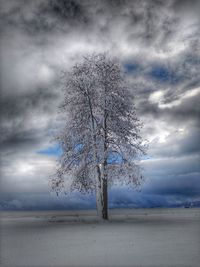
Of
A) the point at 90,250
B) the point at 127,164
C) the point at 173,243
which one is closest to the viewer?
the point at 90,250

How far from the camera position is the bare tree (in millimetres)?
29422

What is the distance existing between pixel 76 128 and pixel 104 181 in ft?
16.4

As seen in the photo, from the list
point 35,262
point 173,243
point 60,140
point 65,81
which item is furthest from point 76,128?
point 35,262

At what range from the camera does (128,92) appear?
101 ft

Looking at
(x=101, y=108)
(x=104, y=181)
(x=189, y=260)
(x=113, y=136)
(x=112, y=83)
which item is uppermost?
(x=112, y=83)

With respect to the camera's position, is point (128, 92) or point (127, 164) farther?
point (128, 92)

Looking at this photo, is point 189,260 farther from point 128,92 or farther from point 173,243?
point 128,92

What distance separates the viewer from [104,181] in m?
29.8

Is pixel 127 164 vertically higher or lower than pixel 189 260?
higher

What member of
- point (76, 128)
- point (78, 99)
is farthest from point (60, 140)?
point (78, 99)

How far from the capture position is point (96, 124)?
101 feet

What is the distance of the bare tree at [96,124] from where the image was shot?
96.5 feet

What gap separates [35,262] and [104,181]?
62.1ft

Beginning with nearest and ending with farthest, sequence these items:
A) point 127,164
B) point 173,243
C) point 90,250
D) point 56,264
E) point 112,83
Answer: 1. point 56,264
2. point 90,250
3. point 173,243
4. point 127,164
5. point 112,83
